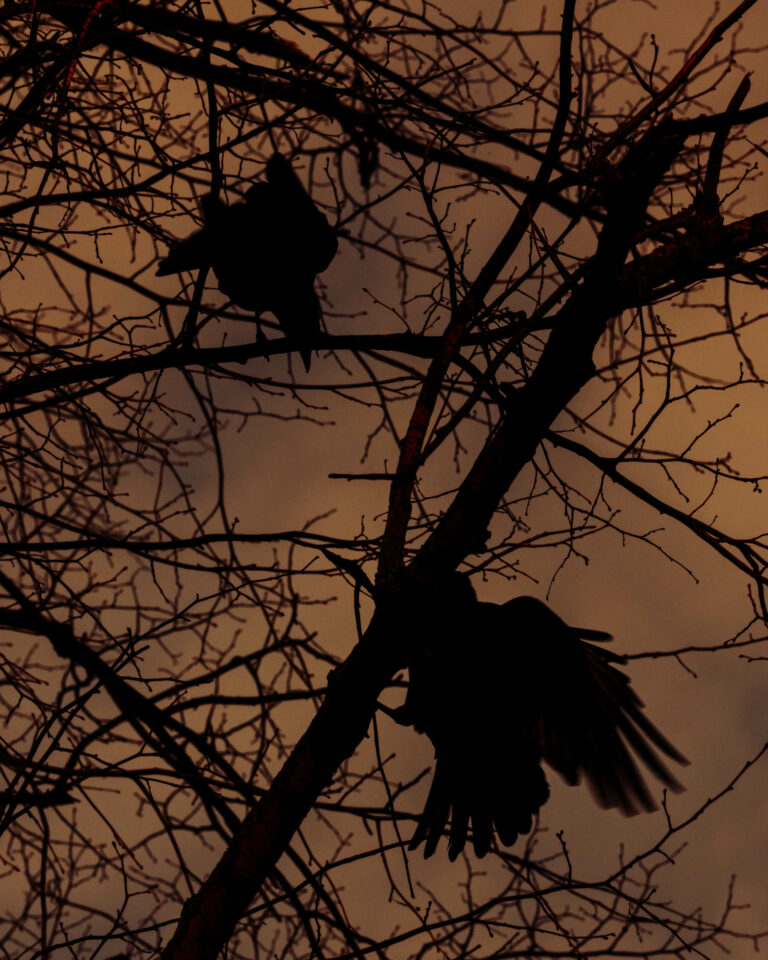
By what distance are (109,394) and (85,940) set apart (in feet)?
6.95

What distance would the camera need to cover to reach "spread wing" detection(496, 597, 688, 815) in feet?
11.8

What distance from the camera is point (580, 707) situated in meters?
3.88

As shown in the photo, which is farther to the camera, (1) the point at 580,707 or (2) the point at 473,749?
(1) the point at 580,707

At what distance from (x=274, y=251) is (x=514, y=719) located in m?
2.43

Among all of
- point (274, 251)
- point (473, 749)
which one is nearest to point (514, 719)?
point (473, 749)

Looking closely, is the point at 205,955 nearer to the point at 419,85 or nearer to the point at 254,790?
the point at 254,790

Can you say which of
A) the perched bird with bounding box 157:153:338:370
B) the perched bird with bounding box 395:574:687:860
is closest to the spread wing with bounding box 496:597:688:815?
the perched bird with bounding box 395:574:687:860

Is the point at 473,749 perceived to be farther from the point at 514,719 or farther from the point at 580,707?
the point at 580,707

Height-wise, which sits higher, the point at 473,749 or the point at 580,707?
the point at 580,707

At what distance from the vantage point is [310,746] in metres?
2.71

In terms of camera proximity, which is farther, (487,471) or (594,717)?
(594,717)

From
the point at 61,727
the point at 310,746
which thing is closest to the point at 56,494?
the point at 61,727

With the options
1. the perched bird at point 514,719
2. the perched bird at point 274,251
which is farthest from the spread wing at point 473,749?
the perched bird at point 274,251

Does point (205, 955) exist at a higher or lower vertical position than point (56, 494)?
→ lower
